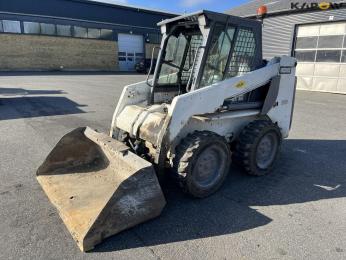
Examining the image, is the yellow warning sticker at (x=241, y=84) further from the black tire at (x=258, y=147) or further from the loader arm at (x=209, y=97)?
the black tire at (x=258, y=147)

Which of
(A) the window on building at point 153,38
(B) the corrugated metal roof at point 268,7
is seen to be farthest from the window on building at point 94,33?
(B) the corrugated metal roof at point 268,7

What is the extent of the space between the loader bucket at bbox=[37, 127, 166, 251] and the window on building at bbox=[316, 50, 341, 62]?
1481cm

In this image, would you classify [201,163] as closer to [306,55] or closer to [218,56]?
[218,56]

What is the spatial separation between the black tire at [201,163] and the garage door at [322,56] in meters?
13.8

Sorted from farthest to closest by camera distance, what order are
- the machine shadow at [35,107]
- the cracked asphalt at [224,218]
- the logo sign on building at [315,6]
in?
the logo sign on building at [315,6], the machine shadow at [35,107], the cracked asphalt at [224,218]

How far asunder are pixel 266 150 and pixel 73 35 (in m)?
31.4

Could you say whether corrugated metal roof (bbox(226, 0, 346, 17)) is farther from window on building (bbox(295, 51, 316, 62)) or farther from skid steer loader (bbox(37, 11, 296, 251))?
skid steer loader (bbox(37, 11, 296, 251))

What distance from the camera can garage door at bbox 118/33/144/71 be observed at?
1400 inches

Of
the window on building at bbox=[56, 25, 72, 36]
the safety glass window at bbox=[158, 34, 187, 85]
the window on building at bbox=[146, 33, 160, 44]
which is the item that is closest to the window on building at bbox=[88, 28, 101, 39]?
the window on building at bbox=[56, 25, 72, 36]

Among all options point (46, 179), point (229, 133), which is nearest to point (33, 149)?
point (46, 179)

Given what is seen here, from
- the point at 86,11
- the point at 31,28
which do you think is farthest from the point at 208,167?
the point at 86,11

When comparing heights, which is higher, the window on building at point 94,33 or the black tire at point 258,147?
the window on building at point 94,33

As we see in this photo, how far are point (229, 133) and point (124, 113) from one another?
1.69 meters

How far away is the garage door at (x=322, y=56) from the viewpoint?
49.3 ft
